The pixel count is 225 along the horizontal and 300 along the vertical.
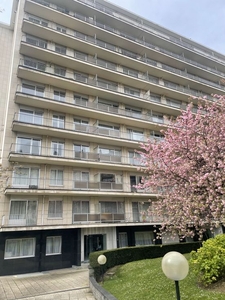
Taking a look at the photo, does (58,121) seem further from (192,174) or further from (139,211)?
(192,174)

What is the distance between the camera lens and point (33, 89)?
20.2 m

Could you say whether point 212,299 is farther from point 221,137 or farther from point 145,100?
point 145,100

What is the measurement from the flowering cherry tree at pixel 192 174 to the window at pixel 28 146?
32.7 feet

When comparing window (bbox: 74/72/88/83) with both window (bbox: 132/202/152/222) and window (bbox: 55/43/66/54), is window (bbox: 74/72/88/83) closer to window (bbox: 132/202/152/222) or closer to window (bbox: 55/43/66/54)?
window (bbox: 55/43/66/54)

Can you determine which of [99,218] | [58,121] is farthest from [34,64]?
[99,218]

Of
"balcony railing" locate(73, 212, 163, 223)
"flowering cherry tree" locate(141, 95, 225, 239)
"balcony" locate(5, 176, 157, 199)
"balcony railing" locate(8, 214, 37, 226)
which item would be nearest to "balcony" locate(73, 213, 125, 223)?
"balcony railing" locate(73, 212, 163, 223)

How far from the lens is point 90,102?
21969 mm

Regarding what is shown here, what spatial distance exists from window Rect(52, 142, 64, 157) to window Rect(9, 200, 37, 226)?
4.45 meters

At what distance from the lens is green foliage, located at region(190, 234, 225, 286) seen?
21.1 ft

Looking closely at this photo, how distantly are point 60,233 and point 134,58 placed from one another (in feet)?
67.7

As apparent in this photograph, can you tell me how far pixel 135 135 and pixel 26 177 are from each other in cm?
1190

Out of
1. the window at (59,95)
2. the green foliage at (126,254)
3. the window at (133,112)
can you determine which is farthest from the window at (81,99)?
the green foliage at (126,254)

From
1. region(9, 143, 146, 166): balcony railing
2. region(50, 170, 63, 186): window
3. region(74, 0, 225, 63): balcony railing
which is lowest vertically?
region(50, 170, 63, 186): window

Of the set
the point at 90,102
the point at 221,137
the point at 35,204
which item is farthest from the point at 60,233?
the point at 221,137
